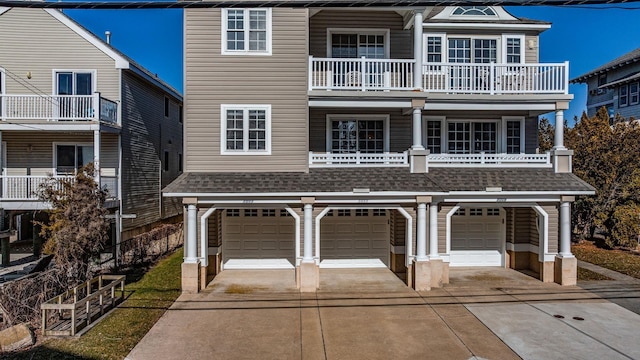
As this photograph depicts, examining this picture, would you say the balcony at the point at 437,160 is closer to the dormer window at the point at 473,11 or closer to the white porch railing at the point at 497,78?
the white porch railing at the point at 497,78

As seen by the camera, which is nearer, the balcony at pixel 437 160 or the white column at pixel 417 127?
the white column at pixel 417 127

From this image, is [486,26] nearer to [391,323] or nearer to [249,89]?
[249,89]

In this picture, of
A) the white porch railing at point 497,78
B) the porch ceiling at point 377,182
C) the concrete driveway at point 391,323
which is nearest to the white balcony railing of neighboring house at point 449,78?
the white porch railing at point 497,78

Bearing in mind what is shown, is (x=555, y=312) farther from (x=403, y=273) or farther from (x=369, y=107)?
(x=369, y=107)

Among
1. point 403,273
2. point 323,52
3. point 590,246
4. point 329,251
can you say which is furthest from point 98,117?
point 590,246

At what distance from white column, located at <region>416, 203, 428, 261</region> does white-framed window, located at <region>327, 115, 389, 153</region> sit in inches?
135

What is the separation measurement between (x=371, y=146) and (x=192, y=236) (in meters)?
7.20

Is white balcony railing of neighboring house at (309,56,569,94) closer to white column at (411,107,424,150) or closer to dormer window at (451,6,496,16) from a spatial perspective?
white column at (411,107,424,150)

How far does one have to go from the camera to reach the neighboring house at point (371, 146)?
12453mm

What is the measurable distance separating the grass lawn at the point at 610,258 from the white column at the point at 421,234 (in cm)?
741

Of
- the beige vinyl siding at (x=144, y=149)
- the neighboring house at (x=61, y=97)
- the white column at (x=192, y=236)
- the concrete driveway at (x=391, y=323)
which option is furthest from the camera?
the beige vinyl siding at (x=144, y=149)

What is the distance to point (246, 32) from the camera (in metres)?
13.3

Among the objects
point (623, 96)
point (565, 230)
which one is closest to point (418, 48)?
point (565, 230)

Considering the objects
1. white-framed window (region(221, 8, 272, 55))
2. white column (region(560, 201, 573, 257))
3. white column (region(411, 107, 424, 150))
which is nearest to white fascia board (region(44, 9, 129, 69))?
white-framed window (region(221, 8, 272, 55))
